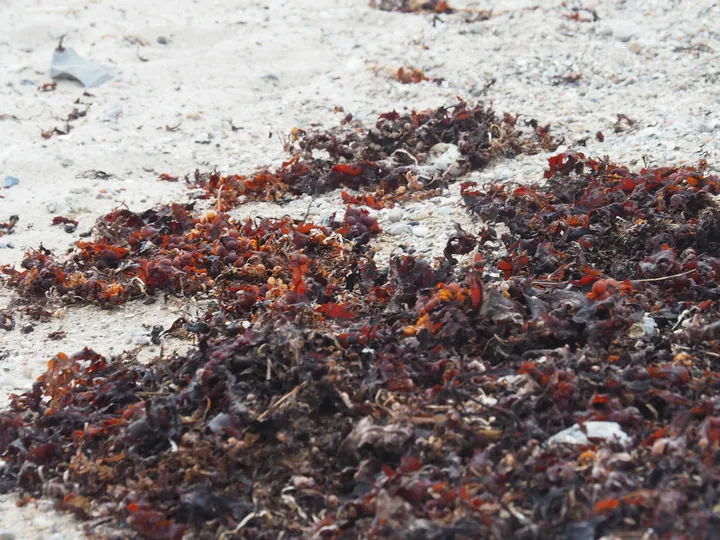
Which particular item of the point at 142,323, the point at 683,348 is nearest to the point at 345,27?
the point at 142,323

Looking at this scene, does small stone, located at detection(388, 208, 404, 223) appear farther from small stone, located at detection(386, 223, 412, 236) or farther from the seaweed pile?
the seaweed pile

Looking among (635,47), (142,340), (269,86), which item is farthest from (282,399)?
(635,47)

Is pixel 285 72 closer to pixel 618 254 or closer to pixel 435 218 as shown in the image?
pixel 435 218

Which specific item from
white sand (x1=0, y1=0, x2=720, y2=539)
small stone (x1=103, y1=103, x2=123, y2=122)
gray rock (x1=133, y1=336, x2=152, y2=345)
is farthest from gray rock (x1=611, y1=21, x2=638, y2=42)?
gray rock (x1=133, y1=336, x2=152, y2=345)

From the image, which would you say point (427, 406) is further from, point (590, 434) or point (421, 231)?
point (421, 231)

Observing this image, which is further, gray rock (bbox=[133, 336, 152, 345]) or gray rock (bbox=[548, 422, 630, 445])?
gray rock (bbox=[133, 336, 152, 345])
